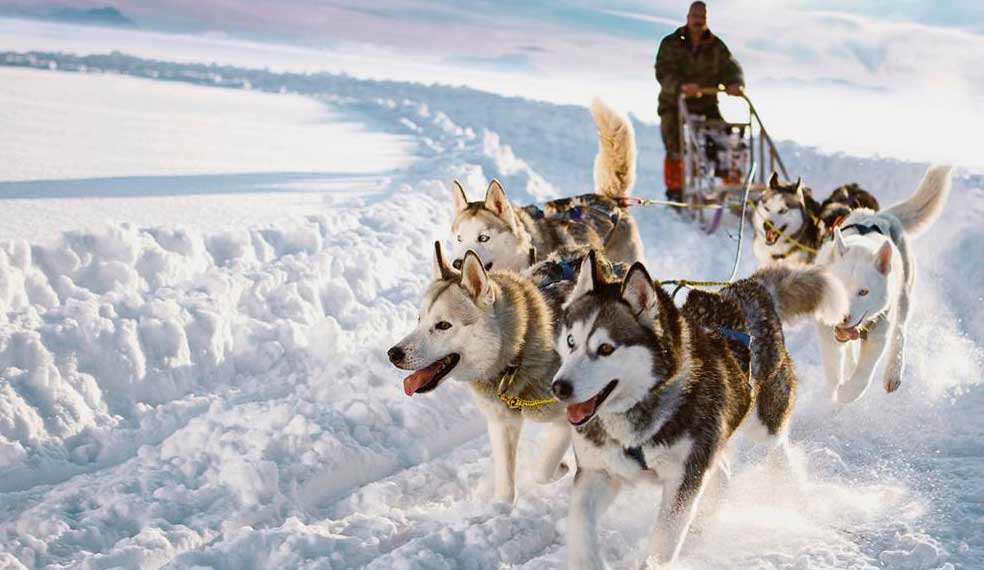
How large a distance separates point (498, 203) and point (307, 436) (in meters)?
1.40

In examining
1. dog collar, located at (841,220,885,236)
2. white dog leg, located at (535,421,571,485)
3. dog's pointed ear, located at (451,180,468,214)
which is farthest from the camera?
dog's pointed ear, located at (451,180,468,214)

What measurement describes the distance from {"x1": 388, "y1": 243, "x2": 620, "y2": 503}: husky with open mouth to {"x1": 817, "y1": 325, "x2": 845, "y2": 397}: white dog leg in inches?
60.1

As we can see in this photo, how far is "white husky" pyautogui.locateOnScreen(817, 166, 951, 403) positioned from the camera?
158 inches

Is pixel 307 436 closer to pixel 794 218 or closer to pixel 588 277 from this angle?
pixel 588 277

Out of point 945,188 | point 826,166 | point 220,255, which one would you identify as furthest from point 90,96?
point 945,188

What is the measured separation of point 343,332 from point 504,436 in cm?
170

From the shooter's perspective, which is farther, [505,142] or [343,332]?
[505,142]

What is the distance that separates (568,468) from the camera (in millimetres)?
3430

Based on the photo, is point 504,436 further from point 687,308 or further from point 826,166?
point 826,166

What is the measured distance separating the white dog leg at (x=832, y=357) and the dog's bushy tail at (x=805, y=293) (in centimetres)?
101

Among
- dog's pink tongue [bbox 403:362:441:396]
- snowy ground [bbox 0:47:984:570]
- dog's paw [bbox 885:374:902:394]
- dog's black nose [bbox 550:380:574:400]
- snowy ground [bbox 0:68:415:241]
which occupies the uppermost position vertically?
dog's black nose [bbox 550:380:574:400]

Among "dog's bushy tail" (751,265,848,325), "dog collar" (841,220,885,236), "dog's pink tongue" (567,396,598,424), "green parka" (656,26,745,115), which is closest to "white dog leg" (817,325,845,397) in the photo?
"dog collar" (841,220,885,236)

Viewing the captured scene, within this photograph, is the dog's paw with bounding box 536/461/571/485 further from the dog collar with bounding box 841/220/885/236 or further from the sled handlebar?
the sled handlebar

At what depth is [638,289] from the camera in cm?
246
